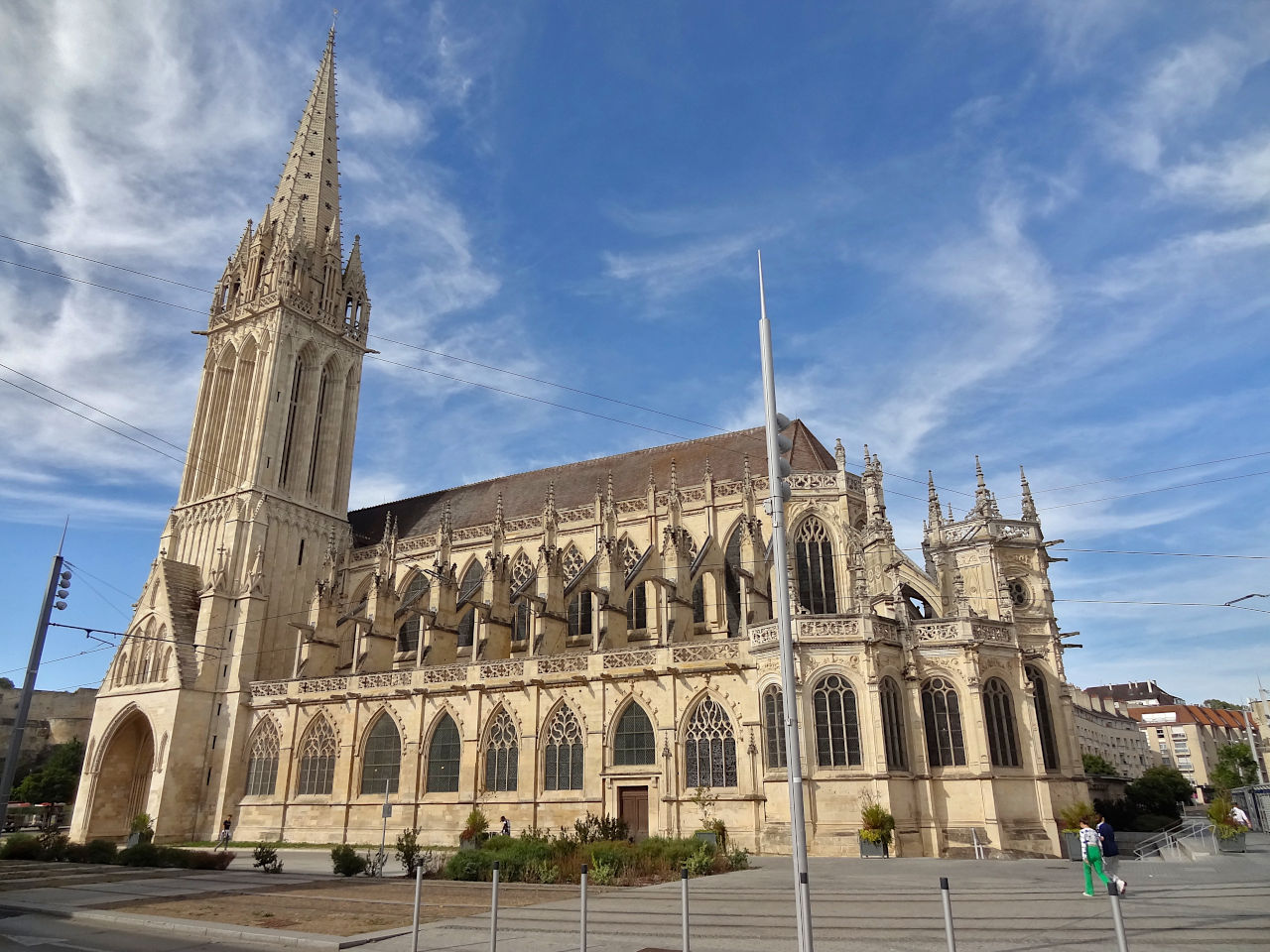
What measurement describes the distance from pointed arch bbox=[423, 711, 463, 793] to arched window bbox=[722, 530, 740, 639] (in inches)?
405

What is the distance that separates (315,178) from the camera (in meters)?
46.4

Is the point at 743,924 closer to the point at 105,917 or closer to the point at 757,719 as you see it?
the point at 105,917

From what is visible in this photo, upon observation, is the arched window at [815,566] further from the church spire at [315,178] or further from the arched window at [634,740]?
the church spire at [315,178]

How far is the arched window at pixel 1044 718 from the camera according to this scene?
963 inches

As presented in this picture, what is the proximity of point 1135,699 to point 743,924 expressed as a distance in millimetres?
110260

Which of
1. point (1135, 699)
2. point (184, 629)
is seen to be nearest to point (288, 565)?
point (184, 629)

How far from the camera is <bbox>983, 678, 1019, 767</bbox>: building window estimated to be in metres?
22.9

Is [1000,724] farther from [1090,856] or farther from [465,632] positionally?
[465,632]

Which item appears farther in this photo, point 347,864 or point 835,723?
point 835,723

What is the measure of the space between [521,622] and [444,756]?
691 cm

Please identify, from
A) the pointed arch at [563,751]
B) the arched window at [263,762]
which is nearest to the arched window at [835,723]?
the pointed arch at [563,751]

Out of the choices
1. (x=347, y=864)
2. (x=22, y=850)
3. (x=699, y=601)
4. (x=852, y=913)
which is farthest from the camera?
(x=699, y=601)

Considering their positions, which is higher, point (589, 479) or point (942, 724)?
point (589, 479)

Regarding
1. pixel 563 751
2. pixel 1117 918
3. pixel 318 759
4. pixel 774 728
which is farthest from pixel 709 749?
pixel 1117 918
